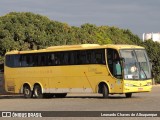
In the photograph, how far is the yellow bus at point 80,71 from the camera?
30.0m

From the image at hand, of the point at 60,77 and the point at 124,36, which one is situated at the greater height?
the point at 124,36

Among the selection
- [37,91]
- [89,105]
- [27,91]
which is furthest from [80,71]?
[89,105]

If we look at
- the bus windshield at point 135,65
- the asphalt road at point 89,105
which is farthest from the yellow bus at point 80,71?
the asphalt road at point 89,105

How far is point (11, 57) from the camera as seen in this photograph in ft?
117

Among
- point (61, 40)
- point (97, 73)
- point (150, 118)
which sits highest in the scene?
point (61, 40)

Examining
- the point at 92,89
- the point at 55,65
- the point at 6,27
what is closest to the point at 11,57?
the point at 55,65

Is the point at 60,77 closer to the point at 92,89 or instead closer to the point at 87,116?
the point at 92,89

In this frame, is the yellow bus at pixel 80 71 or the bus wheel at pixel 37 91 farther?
the bus wheel at pixel 37 91

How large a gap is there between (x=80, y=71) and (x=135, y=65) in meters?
3.54

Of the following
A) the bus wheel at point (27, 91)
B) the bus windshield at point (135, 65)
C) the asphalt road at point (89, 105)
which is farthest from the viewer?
the bus wheel at point (27, 91)

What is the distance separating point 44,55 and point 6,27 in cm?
1312

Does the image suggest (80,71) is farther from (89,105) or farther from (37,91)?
(89,105)

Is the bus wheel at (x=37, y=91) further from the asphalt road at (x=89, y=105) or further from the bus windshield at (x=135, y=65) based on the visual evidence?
the bus windshield at (x=135, y=65)

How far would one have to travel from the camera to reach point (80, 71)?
104 ft
